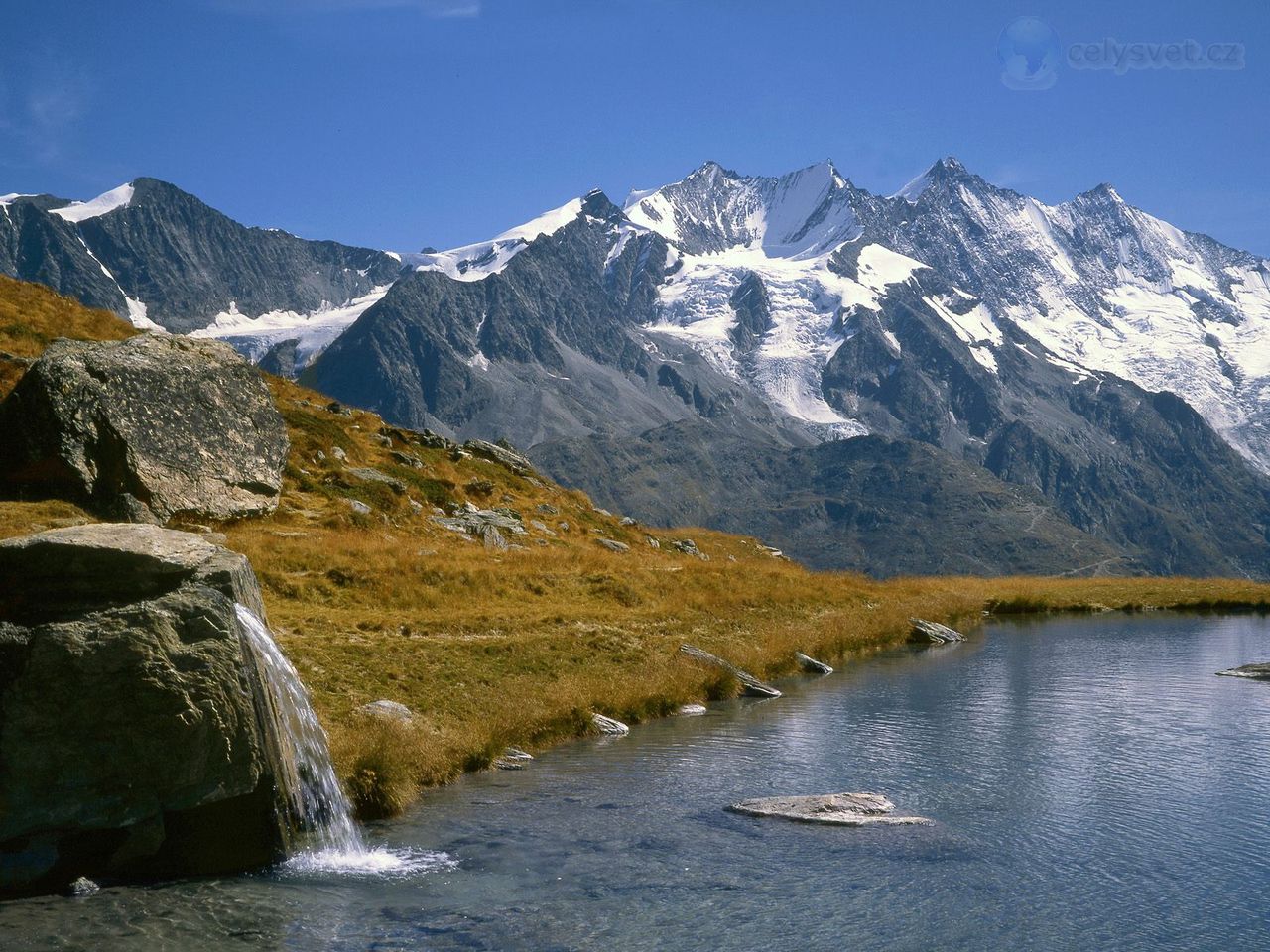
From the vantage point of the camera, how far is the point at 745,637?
4847cm

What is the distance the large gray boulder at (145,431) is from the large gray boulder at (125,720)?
21.1m

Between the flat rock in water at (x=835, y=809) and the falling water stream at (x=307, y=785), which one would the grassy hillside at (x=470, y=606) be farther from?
the flat rock in water at (x=835, y=809)

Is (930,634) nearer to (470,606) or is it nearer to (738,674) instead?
(738,674)

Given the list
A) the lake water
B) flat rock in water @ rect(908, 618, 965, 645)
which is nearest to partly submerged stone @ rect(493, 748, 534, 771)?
the lake water

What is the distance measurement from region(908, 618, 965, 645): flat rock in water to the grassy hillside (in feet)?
3.18

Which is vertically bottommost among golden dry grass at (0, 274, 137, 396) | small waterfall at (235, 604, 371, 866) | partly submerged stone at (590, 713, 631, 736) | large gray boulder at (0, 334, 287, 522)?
partly submerged stone at (590, 713, 631, 736)

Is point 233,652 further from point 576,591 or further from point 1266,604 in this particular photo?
point 1266,604

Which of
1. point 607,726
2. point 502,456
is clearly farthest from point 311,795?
point 502,456

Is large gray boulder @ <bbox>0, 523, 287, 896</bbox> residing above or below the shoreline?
above

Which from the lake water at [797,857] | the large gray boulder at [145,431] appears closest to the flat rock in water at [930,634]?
the lake water at [797,857]

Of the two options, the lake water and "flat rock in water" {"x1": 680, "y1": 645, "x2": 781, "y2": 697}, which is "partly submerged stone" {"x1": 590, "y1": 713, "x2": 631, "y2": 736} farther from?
"flat rock in water" {"x1": 680, "y1": 645, "x2": 781, "y2": 697}

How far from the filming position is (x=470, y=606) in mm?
42094

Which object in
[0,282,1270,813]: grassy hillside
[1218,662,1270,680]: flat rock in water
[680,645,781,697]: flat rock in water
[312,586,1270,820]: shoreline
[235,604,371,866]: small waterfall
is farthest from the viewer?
[1218,662,1270,680]: flat rock in water

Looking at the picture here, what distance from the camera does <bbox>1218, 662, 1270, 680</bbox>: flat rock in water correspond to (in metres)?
45.0
